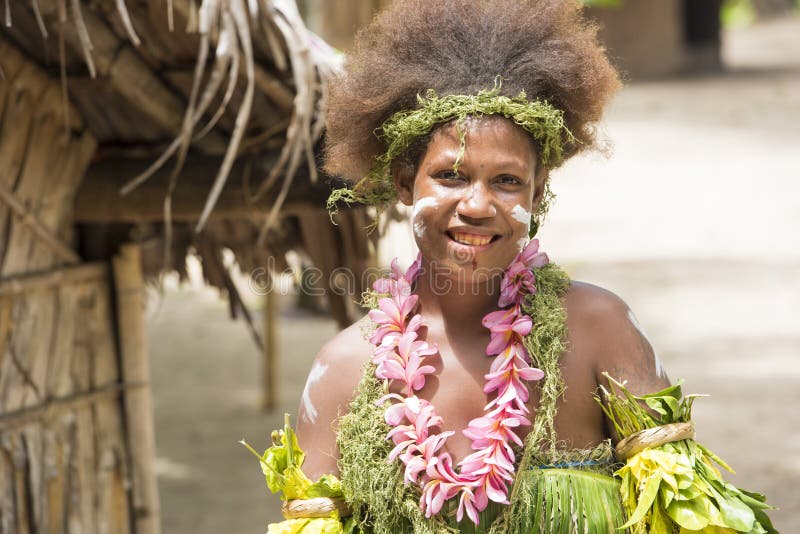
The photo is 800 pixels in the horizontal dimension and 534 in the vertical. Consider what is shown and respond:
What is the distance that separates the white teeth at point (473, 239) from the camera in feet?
6.64

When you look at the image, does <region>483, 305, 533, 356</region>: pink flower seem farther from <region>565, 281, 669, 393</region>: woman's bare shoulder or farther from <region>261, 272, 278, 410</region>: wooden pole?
<region>261, 272, 278, 410</region>: wooden pole

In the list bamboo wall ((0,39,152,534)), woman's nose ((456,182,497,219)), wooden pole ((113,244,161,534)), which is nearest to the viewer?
woman's nose ((456,182,497,219))

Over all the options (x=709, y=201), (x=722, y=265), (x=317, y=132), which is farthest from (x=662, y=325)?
(x=317, y=132)

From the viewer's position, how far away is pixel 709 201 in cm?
1020

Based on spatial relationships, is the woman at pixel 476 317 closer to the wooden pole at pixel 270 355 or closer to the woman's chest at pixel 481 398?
the woman's chest at pixel 481 398

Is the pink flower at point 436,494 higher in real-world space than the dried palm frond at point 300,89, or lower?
lower

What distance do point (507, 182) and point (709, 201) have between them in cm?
858

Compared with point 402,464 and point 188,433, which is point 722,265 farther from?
point 402,464

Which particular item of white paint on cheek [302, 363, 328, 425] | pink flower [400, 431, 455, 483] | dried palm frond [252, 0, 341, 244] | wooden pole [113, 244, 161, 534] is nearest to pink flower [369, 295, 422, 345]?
white paint on cheek [302, 363, 328, 425]

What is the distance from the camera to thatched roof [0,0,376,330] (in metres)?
3.06

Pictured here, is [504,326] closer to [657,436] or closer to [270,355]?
[657,436]

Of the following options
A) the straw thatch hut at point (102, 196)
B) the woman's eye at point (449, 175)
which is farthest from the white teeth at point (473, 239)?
the straw thatch hut at point (102, 196)

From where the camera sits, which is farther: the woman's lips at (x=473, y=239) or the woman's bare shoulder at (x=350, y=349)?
the woman's bare shoulder at (x=350, y=349)

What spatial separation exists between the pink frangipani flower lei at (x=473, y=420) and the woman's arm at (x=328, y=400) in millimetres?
57
